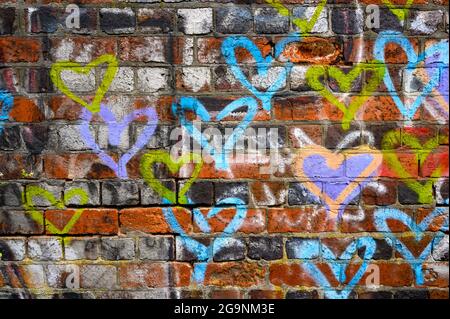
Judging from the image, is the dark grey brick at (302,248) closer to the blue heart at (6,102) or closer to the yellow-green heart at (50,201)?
the yellow-green heart at (50,201)

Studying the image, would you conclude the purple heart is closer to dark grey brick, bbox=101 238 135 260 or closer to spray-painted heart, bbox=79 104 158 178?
spray-painted heart, bbox=79 104 158 178

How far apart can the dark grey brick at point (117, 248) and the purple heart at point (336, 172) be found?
707 mm

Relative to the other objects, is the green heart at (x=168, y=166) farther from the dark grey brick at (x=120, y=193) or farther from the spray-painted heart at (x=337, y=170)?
the spray-painted heart at (x=337, y=170)

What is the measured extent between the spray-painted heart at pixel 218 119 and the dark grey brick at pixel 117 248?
0.44 m

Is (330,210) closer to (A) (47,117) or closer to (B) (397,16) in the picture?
(B) (397,16)

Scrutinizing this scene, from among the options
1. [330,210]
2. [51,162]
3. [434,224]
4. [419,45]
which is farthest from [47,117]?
[434,224]

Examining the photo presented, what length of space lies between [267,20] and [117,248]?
998 mm

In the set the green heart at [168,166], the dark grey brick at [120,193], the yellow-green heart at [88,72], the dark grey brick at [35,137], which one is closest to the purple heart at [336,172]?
the green heart at [168,166]

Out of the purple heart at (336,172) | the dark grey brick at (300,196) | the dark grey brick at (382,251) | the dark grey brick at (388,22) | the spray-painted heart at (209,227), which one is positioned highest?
the dark grey brick at (388,22)

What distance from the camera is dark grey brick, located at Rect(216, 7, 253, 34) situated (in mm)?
1609

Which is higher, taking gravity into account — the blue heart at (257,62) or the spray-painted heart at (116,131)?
the blue heart at (257,62)

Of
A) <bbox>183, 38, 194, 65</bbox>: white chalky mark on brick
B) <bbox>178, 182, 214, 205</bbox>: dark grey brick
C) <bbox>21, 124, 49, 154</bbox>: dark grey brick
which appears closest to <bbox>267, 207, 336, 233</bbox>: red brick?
<bbox>178, 182, 214, 205</bbox>: dark grey brick

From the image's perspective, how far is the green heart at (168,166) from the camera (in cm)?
164
